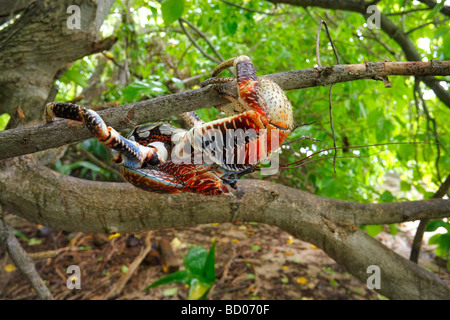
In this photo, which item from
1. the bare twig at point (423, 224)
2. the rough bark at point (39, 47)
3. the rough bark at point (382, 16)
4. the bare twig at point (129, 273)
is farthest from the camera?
the bare twig at point (129, 273)

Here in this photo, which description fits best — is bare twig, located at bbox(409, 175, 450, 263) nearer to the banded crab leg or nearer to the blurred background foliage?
the blurred background foliage

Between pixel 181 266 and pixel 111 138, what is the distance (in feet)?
10.2

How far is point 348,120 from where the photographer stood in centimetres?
403

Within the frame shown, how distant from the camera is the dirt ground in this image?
Result: 3541mm

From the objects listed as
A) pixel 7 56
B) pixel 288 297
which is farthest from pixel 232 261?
pixel 7 56

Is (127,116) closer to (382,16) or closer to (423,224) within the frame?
(382,16)

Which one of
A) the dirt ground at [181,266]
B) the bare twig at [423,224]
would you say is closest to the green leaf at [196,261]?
the dirt ground at [181,266]

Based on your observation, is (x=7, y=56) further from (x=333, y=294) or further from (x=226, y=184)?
(x=333, y=294)

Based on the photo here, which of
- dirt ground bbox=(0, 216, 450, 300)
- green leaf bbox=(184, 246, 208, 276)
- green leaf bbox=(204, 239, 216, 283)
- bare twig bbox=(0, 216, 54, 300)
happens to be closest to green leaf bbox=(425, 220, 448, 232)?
dirt ground bbox=(0, 216, 450, 300)

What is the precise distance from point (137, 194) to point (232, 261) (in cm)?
212

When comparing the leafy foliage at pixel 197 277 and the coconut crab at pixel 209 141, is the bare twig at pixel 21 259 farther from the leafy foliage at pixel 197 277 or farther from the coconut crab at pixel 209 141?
the coconut crab at pixel 209 141

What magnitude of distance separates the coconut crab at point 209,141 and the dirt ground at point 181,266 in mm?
2456

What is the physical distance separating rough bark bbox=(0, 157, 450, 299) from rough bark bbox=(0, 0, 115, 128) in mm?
579

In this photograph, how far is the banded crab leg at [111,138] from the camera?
1.15 metres
